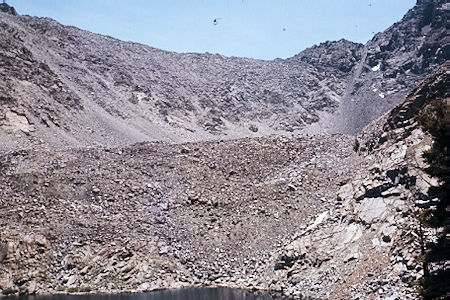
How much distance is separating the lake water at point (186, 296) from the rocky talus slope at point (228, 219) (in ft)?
5.30

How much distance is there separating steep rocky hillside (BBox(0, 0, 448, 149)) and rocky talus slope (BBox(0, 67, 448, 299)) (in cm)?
1789

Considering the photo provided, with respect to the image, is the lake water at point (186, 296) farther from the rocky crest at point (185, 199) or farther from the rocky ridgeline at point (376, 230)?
the rocky ridgeline at point (376, 230)

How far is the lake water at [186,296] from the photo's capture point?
3331 centimetres

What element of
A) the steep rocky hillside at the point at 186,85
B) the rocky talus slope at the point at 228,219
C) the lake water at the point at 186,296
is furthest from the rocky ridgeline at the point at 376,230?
the steep rocky hillside at the point at 186,85

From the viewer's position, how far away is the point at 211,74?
413ft

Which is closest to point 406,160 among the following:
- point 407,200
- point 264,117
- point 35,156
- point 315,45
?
point 407,200

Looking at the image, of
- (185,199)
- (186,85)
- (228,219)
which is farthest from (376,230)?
(186,85)

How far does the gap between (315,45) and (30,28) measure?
286 feet

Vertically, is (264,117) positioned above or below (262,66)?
below

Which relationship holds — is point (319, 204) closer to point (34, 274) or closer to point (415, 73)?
point (34, 274)

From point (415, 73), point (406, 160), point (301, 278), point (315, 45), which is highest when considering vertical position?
point (315, 45)

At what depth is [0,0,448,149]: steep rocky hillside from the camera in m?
72.6

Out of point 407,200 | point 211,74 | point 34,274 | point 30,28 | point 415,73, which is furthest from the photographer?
point 211,74

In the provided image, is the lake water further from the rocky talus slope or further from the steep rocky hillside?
the steep rocky hillside
